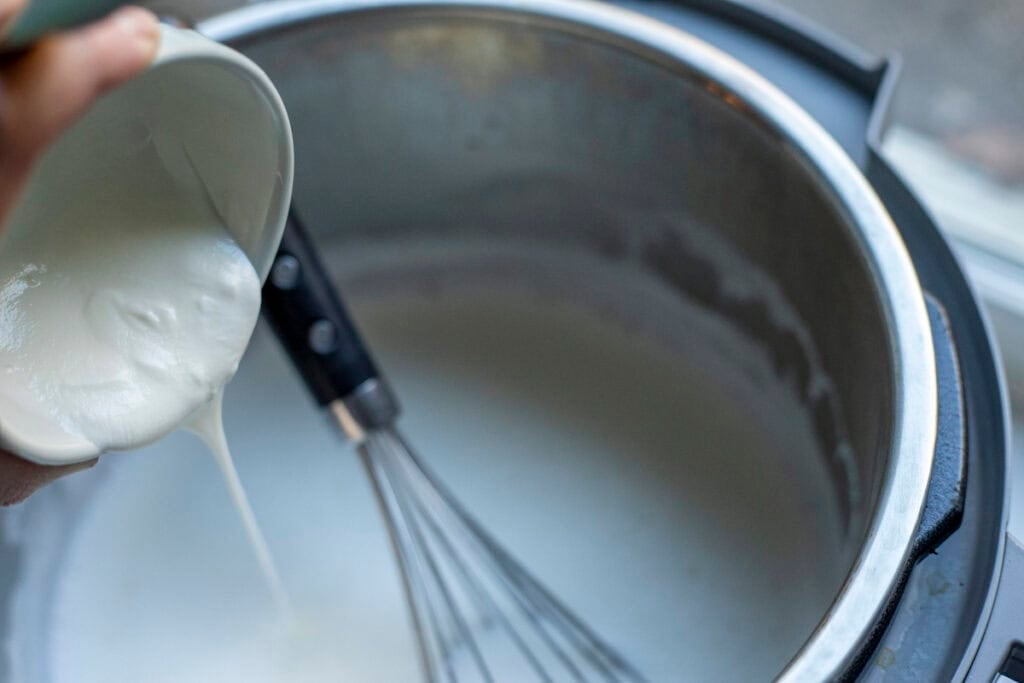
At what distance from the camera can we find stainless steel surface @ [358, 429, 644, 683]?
0.63m

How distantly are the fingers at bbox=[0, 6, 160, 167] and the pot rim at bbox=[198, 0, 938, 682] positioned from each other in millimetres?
294

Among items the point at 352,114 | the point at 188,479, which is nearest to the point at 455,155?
the point at 352,114

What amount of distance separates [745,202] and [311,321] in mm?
267

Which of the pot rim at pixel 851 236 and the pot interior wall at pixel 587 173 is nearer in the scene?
the pot rim at pixel 851 236

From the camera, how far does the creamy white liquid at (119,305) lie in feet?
1.40

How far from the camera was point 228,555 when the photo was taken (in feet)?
2.25

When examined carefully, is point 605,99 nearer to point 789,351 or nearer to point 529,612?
point 789,351

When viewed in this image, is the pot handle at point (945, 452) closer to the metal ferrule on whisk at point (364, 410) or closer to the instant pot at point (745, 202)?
the instant pot at point (745, 202)

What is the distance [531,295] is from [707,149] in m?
0.20

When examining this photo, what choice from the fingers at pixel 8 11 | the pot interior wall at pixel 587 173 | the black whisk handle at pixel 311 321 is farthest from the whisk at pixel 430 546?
the fingers at pixel 8 11

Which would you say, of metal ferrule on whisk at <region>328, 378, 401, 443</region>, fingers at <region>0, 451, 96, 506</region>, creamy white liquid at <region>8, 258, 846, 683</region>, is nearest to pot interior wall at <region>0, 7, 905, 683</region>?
creamy white liquid at <region>8, 258, 846, 683</region>

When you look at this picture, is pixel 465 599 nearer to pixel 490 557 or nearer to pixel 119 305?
pixel 490 557

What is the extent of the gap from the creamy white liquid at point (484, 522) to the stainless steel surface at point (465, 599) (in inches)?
0.6

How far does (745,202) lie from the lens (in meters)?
0.63
